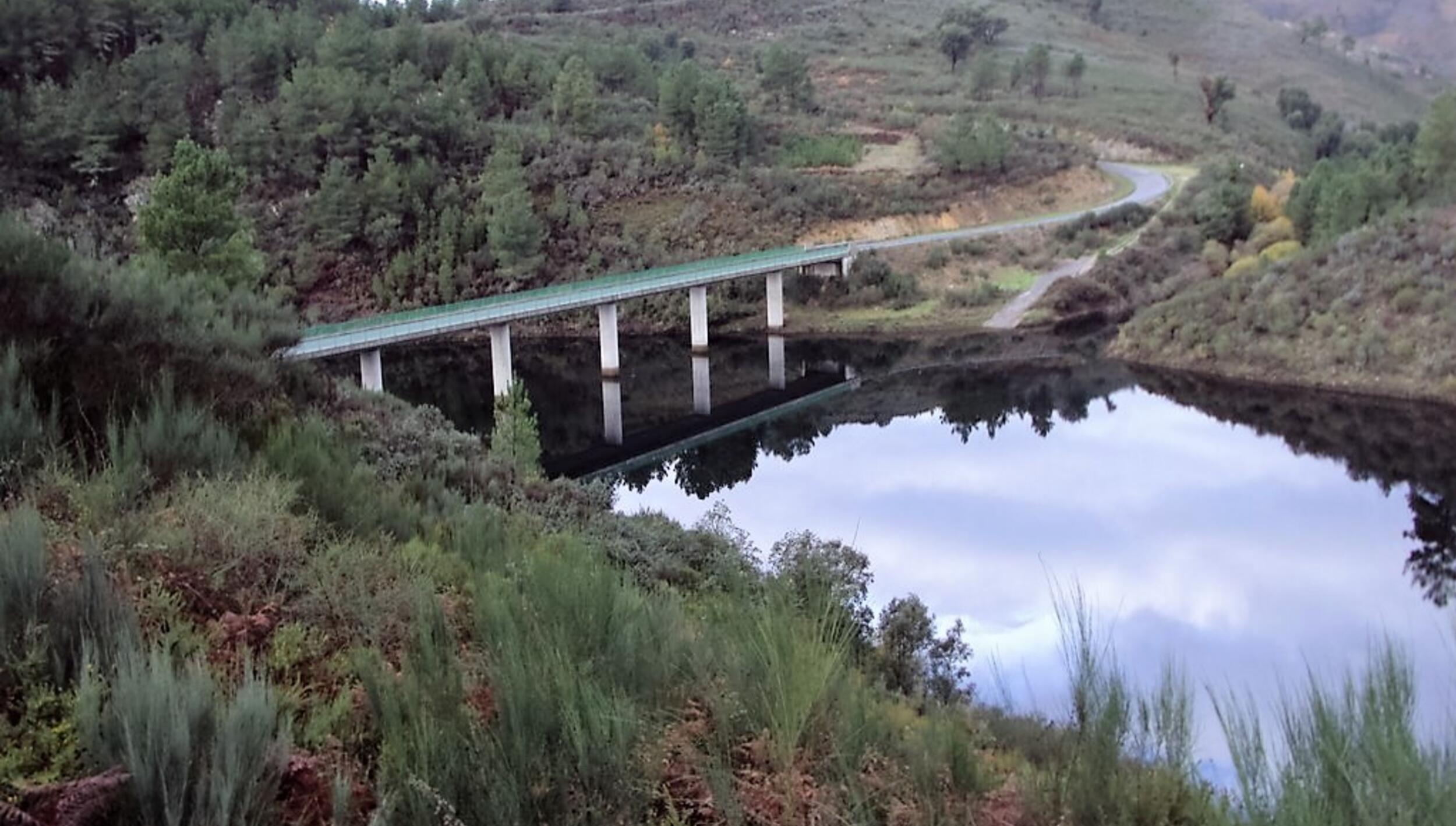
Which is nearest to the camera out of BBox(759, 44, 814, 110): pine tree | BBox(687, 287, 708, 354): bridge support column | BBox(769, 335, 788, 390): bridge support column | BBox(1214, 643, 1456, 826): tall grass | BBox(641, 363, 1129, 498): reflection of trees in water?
BBox(1214, 643, 1456, 826): tall grass

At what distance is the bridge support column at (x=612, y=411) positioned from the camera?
33.2 meters

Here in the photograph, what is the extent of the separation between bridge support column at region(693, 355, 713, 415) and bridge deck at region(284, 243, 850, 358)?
9.31 feet

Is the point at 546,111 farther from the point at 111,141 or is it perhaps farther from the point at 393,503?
the point at 393,503

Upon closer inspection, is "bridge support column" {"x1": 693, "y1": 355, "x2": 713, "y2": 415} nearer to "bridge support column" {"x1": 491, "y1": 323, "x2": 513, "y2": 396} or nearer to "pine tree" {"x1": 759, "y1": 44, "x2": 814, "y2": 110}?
"bridge support column" {"x1": 491, "y1": 323, "x2": 513, "y2": 396}

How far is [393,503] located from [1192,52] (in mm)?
127338

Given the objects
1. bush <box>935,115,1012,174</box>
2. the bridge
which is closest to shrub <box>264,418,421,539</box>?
the bridge

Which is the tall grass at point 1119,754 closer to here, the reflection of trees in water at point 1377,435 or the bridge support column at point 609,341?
the reflection of trees in water at point 1377,435

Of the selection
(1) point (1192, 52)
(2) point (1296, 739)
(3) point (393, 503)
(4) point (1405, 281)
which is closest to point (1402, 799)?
(2) point (1296, 739)

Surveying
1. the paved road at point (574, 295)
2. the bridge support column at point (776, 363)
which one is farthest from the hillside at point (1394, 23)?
the bridge support column at point (776, 363)

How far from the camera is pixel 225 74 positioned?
5275 cm

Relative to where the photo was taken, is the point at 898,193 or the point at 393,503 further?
the point at 898,193

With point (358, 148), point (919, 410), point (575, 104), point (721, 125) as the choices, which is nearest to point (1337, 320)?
point (919, 410)

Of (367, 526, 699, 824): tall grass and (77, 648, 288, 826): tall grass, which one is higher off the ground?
(77, 648, 288, 826): tall grass

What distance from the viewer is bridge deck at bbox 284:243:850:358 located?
3020 centimetres
